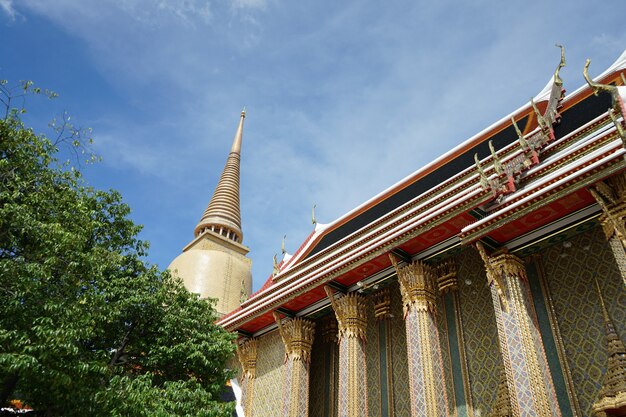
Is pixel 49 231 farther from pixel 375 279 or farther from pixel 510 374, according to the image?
pixel 510 374

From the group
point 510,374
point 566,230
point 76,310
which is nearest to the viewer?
point 76,310

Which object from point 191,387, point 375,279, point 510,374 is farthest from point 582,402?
point 191,387

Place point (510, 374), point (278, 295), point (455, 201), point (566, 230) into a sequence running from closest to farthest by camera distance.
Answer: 1. point (510, 374)
2. point (566, 230)
3. point (455, 201)
4. point (278, 295)

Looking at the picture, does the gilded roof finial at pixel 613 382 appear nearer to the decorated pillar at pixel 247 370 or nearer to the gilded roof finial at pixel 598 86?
the gilded roof finial at pixel 598 86

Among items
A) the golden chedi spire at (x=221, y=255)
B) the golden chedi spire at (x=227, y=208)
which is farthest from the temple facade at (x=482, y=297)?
the golden chedi spire at (x=227, y=208)

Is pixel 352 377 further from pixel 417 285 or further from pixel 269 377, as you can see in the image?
pixel 269 377

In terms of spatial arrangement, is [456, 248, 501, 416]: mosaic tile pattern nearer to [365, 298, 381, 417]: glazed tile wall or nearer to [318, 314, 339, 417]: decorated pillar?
[365, 298, 381, 417]: glazed tile wall

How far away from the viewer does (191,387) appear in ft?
30.9

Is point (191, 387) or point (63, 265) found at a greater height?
point (63, 265)

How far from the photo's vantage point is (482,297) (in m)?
9.49

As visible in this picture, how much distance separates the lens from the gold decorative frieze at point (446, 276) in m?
10.0

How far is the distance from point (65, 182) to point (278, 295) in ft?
16.2

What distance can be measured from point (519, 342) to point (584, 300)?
50.7 inches

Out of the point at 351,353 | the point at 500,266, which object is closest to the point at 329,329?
the point at 351,353
